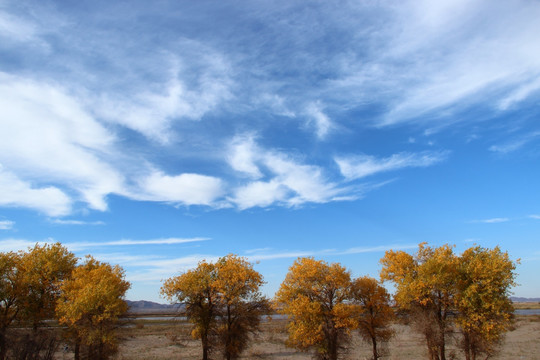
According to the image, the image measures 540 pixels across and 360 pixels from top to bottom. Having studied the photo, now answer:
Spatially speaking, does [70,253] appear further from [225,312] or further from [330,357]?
[330,357]

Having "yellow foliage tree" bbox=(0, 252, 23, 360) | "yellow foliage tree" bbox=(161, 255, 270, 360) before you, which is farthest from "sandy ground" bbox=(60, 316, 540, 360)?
"yellow foliage tree" bbox=(0, 252, 23, 360)

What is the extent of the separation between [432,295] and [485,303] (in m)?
4.93

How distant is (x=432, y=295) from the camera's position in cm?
3684

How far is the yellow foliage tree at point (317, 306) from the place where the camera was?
33.9 m

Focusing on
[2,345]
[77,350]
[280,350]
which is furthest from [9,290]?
[280,350]

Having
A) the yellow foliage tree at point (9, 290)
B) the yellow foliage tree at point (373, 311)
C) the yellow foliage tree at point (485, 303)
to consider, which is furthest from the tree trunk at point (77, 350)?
the yellow foliage tree at point (485, 303)

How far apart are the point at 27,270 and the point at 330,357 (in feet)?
118

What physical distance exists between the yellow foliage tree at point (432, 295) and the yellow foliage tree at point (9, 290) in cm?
4291

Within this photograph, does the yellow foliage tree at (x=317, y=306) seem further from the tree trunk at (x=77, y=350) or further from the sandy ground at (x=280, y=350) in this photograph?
the tree trunk at (x=77, y=350)

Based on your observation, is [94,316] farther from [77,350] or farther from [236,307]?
[236,307]

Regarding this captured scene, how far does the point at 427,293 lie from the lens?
119ft

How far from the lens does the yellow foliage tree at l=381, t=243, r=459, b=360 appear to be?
115ft

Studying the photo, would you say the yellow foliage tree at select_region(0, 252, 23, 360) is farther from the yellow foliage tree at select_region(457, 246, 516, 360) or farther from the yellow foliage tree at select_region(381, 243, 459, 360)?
the yellow foliage tree at select_region(457, 246, 516, 360)

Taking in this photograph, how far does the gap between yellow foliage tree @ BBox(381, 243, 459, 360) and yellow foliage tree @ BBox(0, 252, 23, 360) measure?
141 ft
